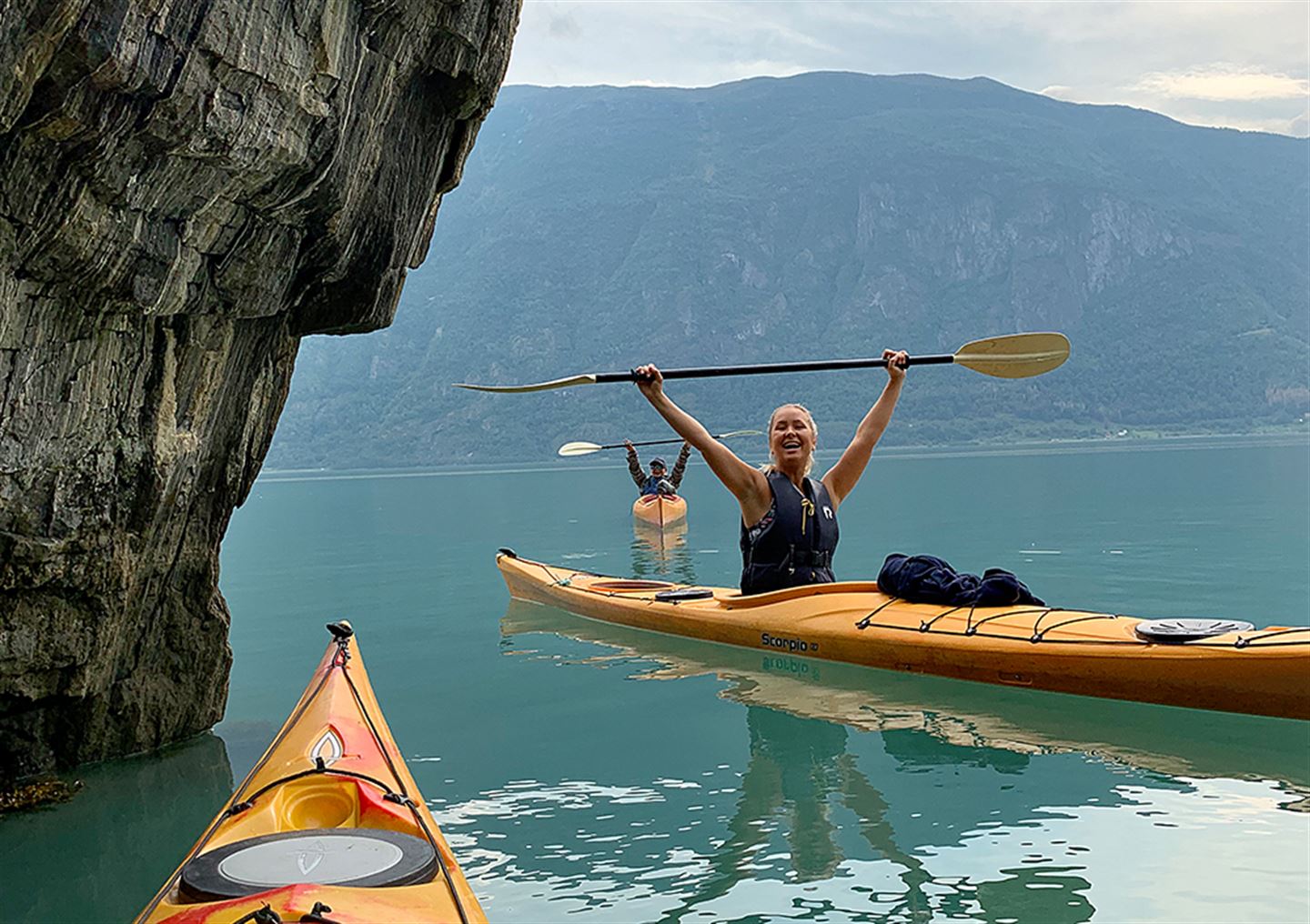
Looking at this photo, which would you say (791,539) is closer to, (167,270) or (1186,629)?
(1186,629)

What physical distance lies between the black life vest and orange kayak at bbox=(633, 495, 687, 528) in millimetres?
13577

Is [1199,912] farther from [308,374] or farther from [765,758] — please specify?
[308,374]

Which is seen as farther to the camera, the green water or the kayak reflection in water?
the kayak reflection in water

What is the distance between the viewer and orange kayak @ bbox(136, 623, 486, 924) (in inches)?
140

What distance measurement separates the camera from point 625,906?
527 cm

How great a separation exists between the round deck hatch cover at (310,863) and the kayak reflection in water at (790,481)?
4950mm

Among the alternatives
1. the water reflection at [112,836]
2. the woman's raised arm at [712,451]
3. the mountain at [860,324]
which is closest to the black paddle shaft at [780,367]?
the woman's raised arm at [712,451]

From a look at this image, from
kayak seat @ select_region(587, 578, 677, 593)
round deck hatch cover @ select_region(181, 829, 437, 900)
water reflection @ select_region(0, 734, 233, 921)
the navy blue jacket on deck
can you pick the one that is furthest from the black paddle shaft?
round deck hatch cover @ select_region(181, 829, 437, 900)

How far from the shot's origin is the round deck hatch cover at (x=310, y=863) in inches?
149

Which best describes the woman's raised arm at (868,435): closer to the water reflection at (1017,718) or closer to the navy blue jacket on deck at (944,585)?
the navy blue jacket on deck at (944,585)

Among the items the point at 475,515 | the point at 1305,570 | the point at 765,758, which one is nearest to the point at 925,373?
the point at 475,515

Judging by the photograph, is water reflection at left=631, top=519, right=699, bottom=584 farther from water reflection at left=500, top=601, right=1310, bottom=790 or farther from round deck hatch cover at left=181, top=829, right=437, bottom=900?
round deck hatch cover at left=181, top=829, right=437, bottom=900

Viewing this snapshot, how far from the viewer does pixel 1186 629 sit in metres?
8.17

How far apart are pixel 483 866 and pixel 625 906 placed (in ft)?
3.15
